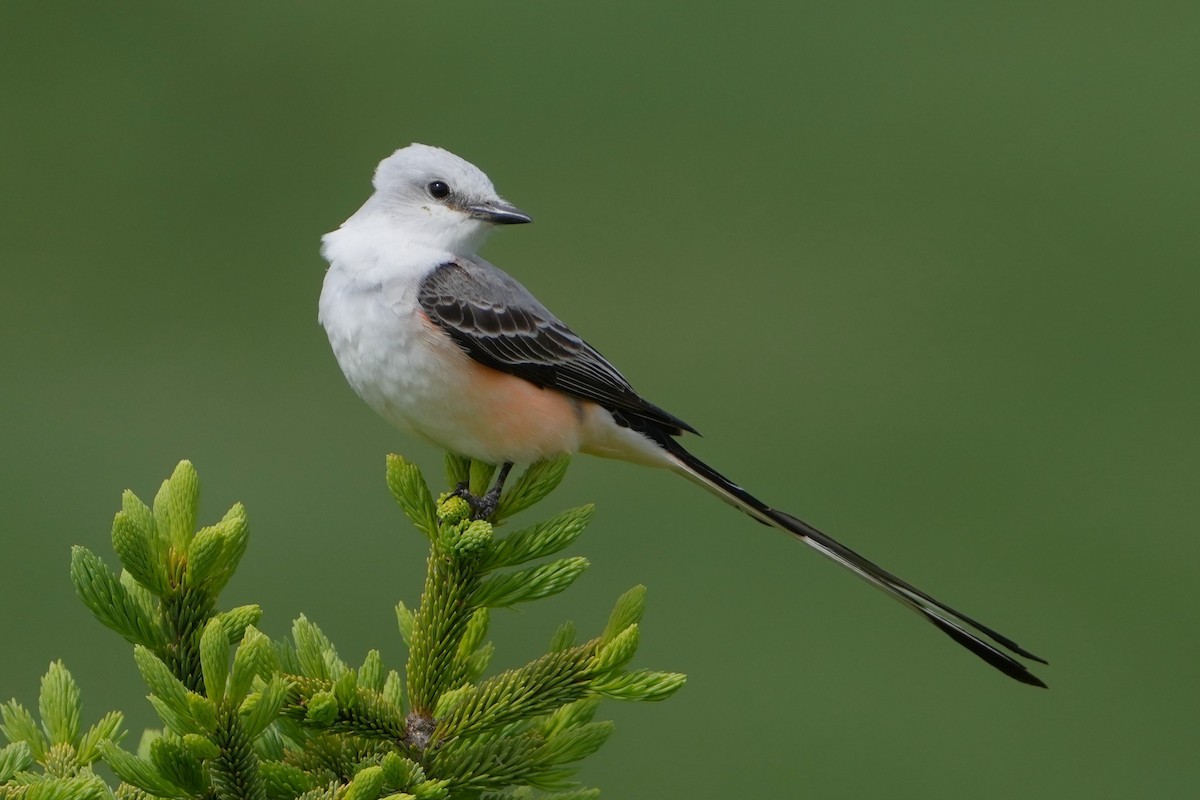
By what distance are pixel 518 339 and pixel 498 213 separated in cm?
27

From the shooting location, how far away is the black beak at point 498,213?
7.17 ft

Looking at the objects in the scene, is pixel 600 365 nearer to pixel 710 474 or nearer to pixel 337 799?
pixel 710 474

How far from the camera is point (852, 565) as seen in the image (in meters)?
1.82

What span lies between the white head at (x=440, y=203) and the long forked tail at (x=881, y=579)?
0.54 meters

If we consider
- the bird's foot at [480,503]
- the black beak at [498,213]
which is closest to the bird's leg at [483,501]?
the bird's foot at [480,503]

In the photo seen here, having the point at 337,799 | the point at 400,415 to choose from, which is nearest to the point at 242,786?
the point at 337,799

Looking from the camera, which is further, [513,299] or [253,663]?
[513,299]

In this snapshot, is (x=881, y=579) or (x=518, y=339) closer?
(x=881, y=579)

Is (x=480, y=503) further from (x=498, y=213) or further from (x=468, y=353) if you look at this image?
(x=498, y=213)

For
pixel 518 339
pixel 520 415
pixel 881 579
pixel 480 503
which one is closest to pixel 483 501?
pixel 480 503

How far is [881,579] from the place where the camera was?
180 cm

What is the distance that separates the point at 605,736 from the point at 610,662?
0.27ft

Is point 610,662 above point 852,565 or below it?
below

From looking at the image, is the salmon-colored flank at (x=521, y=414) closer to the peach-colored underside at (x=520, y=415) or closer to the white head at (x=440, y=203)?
the peach-colored underside at (x=520, y=415)
